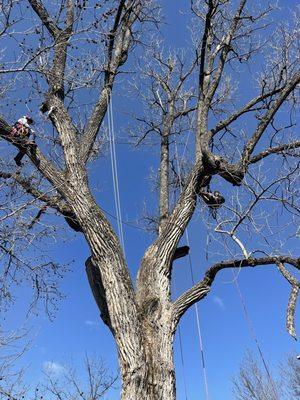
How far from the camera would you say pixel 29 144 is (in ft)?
16.3

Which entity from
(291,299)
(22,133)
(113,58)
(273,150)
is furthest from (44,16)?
(291,299)

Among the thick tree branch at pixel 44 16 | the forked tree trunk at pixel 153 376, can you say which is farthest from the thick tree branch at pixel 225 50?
the forked tree trunk at pixel 153 376

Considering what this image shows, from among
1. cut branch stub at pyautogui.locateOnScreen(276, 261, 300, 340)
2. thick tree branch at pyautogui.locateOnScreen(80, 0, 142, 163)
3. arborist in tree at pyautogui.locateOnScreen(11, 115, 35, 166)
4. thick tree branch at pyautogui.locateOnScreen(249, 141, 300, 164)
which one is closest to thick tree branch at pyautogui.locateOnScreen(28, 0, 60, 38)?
thick tree branch at pyautogui.locateOnScreen(80, 0, 142, 163)

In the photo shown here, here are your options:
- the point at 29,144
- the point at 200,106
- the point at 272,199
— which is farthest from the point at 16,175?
the point at 272,199

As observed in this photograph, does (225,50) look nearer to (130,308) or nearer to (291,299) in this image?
(291,299)

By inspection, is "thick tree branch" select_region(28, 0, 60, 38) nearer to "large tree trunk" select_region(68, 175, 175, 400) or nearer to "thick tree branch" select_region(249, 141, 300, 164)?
"large tree trunk" select_region(68, 175, 175, 400)

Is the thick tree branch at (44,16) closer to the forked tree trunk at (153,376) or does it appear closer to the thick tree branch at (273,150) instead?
the thick tree branch at (273,150)

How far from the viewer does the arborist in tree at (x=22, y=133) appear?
491 cm

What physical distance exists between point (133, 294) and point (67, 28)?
3.24m

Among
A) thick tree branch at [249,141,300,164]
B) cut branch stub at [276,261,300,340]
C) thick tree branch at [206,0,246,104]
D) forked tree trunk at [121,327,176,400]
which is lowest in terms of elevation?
forked tree trunk at [121,327,176,400]

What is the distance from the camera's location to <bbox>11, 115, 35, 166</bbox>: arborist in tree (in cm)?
491

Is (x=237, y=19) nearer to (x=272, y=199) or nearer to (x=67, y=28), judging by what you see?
(x=67, y=28)

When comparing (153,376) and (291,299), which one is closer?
(153,376)

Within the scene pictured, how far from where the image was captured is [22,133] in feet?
16.5
